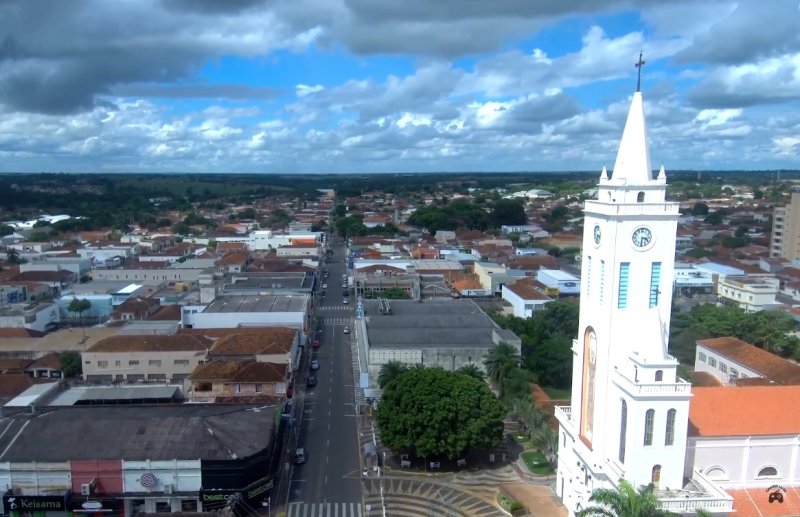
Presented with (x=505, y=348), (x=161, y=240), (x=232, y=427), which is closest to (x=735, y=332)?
(x=505, y=348)

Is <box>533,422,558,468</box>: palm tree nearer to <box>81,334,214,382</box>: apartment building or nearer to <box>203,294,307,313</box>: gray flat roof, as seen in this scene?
<box>81,334,214,382</box>: apartment building

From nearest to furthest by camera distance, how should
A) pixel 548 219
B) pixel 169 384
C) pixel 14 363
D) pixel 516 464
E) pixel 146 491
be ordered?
pixel 146 491, pixel 516 464, pixel 169 384, pixel 14 363, pixel 548 219

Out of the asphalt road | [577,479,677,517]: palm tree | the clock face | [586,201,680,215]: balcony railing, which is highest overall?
[586,201,680,215]: balcony railing

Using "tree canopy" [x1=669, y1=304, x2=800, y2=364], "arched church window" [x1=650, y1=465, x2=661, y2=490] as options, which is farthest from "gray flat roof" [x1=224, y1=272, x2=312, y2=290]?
"arched church window" [x1=650, y1=465, x2=661, y2=490]

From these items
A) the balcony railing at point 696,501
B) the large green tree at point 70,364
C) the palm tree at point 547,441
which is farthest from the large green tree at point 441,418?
the large green tree at point 70,364

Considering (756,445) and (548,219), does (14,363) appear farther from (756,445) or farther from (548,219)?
(548,219)

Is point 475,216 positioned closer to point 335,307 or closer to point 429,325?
point 335,307
